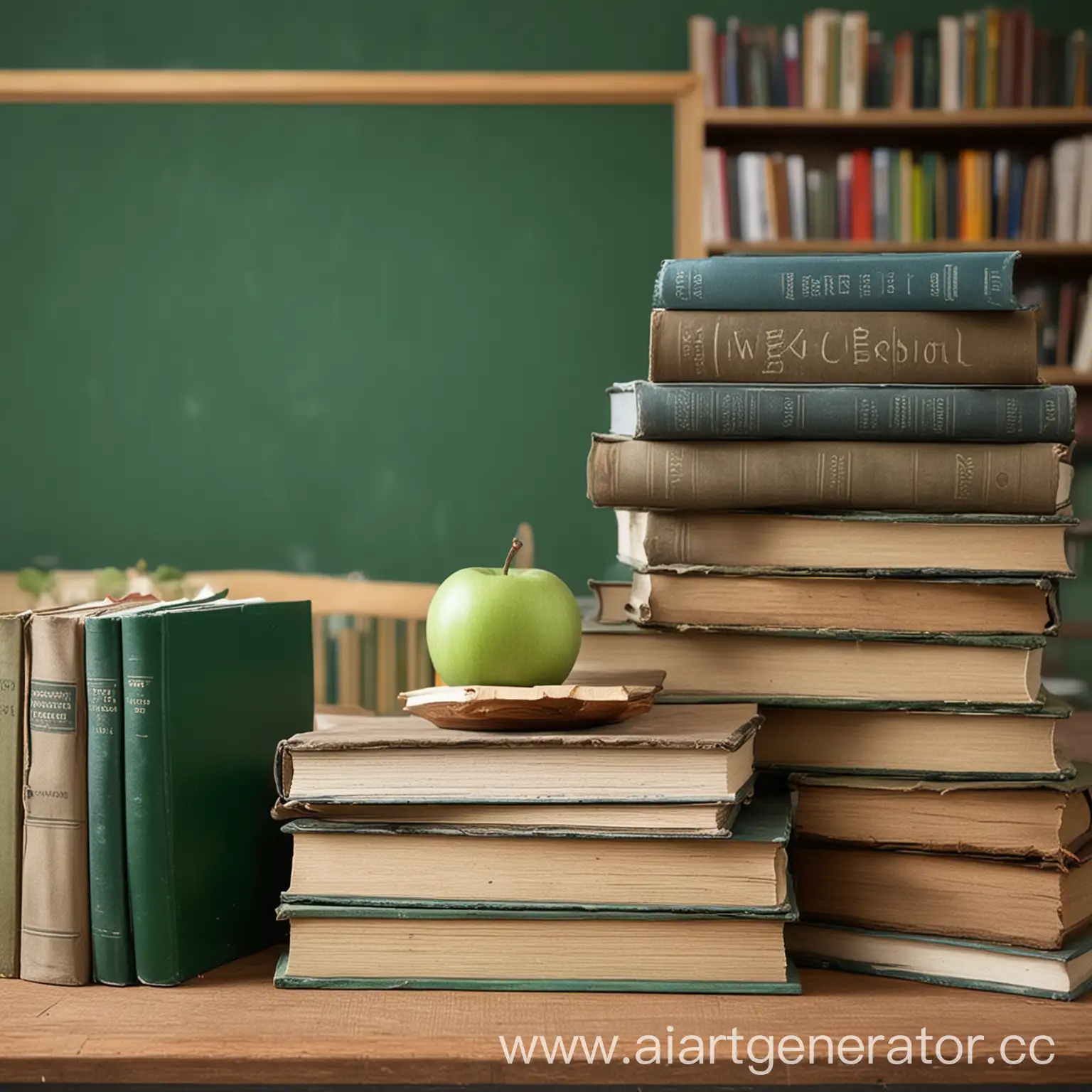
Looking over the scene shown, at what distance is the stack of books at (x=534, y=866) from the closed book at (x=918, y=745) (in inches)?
3.5

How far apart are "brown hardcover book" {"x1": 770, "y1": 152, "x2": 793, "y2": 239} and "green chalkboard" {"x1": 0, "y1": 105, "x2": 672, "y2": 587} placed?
0.50 meters

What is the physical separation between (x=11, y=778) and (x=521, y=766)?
27 centimetres

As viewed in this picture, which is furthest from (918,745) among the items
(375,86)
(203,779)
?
(375,86)

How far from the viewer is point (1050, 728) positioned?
714 mm

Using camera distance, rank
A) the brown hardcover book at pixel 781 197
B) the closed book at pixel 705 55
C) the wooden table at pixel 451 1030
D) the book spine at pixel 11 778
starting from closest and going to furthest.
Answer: the wooden table at pixel 451 1030 < the book spine at pixel 11 778 < the brown hardcover book at pixel 781 197 < the closed book at pixel 705 55

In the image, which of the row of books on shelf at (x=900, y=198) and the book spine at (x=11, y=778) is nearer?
the book spine at (x=11, y=778)

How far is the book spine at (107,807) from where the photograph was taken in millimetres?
665

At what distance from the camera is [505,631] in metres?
0.72

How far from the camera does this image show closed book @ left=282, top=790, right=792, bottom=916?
65 centimetres

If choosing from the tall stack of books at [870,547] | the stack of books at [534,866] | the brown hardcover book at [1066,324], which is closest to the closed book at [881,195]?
the brown hardcover book at [1066,324]

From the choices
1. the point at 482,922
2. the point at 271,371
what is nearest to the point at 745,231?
the point at 271,371

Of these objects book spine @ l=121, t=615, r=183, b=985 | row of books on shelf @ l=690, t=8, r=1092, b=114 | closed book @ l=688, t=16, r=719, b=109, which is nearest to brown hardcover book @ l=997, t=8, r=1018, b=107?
row of books on shelf @ l=690, t=8, r=1092, b=114

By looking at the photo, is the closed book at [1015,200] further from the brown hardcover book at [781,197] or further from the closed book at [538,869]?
the closed book at [538,869]

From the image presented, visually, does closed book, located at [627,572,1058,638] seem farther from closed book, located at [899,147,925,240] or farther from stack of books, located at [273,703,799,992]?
closed book, located at [899,147,925,240]
